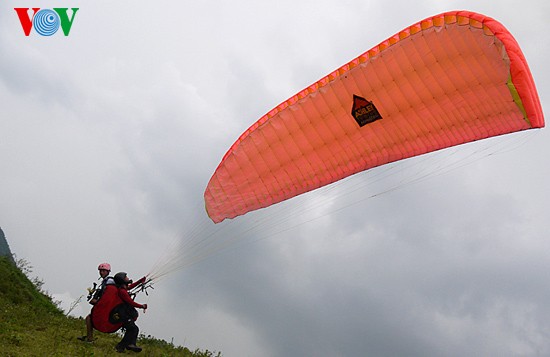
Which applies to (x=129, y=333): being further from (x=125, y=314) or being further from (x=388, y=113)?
(x=388, y=113)

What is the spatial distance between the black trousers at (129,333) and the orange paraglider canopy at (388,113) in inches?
142

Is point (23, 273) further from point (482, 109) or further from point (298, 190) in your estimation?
point (482, 109)

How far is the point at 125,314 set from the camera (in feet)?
32.9

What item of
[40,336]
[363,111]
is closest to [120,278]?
[40,336]

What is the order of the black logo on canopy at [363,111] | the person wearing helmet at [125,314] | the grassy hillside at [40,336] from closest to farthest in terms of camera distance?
1. the grassy hillside at [40,336]
2. the person wearing helmet at [125,314]
3. the black logo on canopy at [363,111]

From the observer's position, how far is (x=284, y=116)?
38.0 ft

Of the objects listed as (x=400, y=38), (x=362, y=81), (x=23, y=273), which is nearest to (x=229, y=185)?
(x=362, y=81)

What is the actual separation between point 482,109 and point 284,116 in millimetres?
4429

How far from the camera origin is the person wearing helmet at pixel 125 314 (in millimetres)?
9984

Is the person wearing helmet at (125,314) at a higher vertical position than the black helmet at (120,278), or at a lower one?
lower

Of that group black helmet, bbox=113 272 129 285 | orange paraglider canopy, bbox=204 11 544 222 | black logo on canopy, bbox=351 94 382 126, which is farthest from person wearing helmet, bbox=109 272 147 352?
black logo on canopy, bbox=351 94 382 126

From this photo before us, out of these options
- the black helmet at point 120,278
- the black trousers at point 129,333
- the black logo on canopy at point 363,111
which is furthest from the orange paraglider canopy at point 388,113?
the black trousers at point 129,333

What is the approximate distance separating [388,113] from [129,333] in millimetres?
7541

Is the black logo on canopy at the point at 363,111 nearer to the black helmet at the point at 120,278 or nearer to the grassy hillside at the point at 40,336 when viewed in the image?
the black helmet at the point at 120,278
